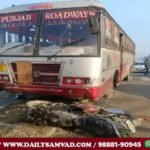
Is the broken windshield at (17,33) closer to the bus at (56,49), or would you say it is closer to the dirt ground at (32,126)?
the bus at (56,49)

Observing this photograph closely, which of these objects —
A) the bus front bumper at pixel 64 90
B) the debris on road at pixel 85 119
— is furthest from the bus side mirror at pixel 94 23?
the debris on road at pixel 85 119

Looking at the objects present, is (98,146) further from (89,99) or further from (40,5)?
(40,5)

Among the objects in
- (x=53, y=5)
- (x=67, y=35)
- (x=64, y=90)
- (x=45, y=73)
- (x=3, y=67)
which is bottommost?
(x=64, y=90)

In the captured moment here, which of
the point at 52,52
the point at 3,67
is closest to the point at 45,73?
the point at 52,52

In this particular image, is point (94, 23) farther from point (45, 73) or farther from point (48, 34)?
point (45, 73)

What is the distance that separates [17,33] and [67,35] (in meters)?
1.61

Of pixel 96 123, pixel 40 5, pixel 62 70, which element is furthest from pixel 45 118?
pixel 40 5

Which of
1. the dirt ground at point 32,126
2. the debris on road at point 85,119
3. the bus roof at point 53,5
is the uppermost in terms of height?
the bus roof at point 53,5

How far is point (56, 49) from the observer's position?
408 inches

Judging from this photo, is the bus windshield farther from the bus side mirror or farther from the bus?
the bus side mirror

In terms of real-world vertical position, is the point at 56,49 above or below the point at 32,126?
above

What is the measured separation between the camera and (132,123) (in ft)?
28.8

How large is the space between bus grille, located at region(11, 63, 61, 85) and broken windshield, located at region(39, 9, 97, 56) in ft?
1.19

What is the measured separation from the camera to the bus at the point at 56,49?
10.1 meters
